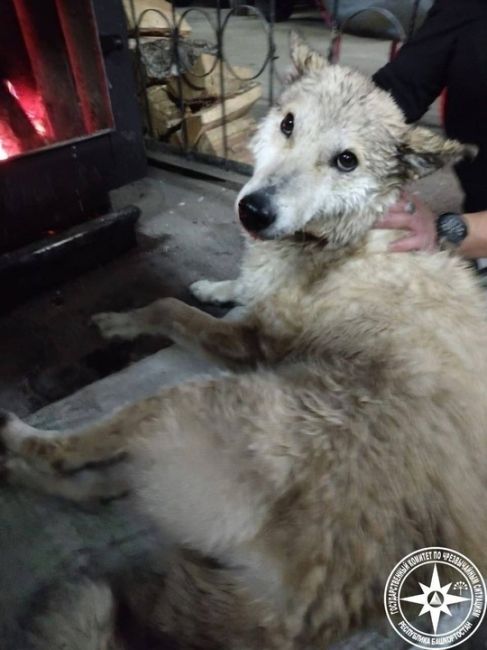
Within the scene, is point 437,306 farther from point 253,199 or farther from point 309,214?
point 253,199

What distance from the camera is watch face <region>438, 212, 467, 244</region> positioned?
207 cm

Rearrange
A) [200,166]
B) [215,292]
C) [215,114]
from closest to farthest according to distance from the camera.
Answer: [215,292] < [200,166] < [215,114]

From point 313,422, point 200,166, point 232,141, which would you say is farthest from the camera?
point 232,141

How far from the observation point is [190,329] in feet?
7.08

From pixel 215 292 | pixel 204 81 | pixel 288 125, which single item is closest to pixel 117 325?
pixel 215 292

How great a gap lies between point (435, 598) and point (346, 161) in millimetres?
1386

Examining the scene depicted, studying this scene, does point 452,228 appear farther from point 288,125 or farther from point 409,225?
point 288,125

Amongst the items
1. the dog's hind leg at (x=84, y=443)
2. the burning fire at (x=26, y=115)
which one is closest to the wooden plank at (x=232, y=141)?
the burning fire at (x=26, y=115)

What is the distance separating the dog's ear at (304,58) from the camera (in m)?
2.04

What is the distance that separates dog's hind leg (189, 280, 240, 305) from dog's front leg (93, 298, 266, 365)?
400 mm

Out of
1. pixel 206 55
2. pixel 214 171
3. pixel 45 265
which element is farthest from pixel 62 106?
pixel 206 55

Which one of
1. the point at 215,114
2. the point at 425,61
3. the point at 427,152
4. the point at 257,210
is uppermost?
the point at 425,61

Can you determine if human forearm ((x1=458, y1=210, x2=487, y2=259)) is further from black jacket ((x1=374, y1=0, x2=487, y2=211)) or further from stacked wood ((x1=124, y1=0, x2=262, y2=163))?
stacked wood ((x1=124, y1=0, x2=262, y2=163))

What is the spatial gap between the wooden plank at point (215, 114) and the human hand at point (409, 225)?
2527 millimetres
